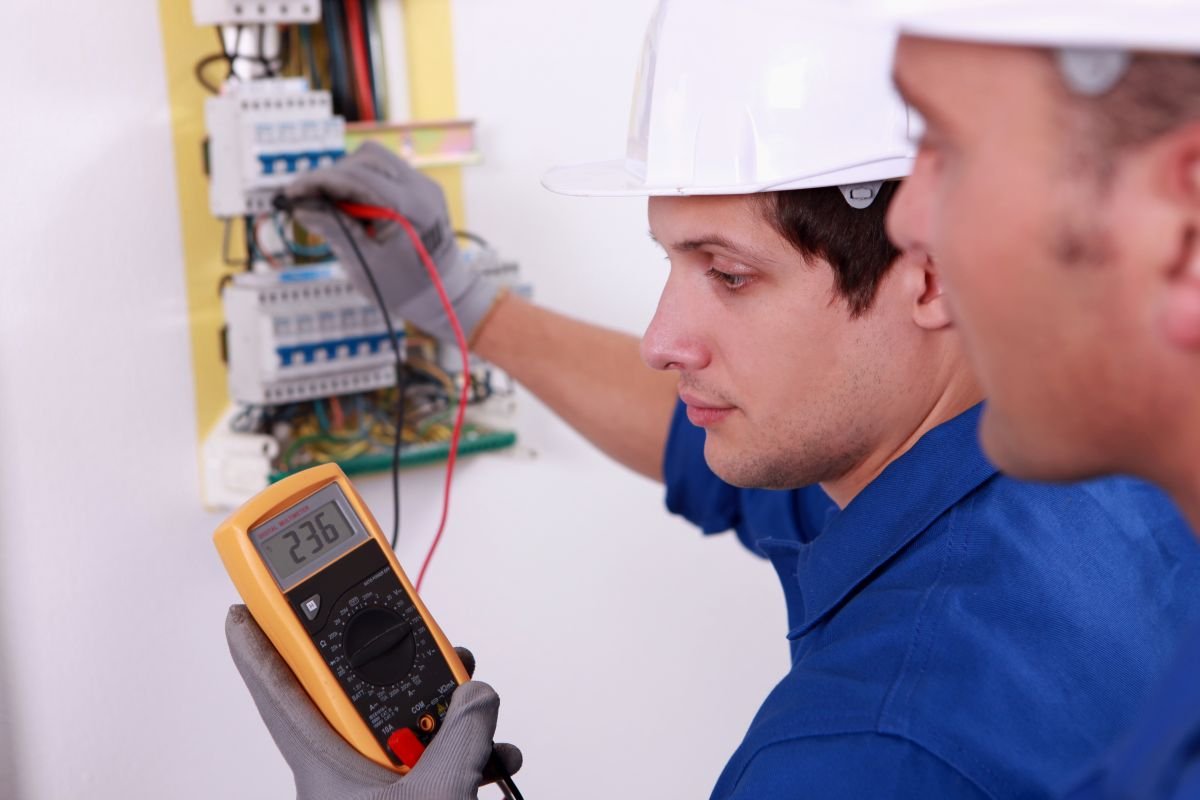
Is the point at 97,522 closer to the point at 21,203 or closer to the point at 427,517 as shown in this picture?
the point at 21,203

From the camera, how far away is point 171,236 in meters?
1.37

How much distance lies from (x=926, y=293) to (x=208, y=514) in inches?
34.7

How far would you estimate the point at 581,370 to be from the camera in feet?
5.07

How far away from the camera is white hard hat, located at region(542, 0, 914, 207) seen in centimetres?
97

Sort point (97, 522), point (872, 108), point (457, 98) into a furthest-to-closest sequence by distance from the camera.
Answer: point (457, 98) → point (97, 522) → point (872, 108)

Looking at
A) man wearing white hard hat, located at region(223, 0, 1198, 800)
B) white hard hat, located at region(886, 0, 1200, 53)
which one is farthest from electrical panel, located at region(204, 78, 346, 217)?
white hard hat, located at region(886, 0, 1200, 53)

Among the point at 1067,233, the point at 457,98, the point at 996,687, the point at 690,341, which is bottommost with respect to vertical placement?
the point at 996,687

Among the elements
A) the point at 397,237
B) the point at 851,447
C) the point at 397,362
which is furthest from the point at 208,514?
the point at 851,447

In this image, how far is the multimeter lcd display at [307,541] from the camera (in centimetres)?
100

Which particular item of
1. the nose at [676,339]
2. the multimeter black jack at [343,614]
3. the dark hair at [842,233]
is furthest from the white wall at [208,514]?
the dark hair at [842,233]

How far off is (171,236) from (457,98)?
1.46 feet

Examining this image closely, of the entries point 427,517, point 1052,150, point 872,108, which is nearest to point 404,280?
point 427,517

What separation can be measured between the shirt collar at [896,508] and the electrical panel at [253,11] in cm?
83

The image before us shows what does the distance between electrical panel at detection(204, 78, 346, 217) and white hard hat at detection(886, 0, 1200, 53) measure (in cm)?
102
